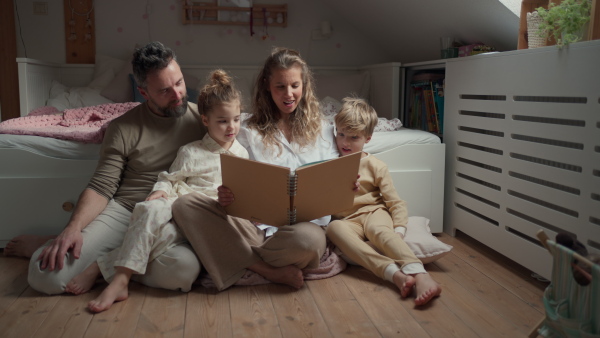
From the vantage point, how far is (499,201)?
Result: 2.06m

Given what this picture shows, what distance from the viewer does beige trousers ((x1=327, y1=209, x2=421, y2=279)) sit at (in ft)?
6.02

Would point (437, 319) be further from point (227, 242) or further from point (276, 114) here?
point (276, 114)

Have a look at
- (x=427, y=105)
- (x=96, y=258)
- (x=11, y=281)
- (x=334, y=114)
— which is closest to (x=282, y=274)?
(x=96, y=258)

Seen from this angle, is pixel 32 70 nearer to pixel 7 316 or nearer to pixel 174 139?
pixel 174 139

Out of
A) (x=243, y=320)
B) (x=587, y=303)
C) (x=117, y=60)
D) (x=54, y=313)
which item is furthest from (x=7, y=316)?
(x=117, y=60)

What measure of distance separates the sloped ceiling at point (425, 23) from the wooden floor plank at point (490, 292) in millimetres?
1009

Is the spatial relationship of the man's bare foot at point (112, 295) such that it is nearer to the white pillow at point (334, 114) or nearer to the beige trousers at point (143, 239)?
the beige trousers at point (143, 239)

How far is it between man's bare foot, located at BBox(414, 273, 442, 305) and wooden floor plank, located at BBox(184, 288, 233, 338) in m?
0.58

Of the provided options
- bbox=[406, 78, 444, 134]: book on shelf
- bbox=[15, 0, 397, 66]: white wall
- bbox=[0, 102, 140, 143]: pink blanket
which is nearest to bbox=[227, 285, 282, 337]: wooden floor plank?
bbox=[0, 102, 140, 143]: pink blanket

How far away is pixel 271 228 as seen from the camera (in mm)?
1964

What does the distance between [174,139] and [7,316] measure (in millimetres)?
773

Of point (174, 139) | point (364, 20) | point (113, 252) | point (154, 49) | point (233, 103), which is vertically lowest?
point (113, 252)

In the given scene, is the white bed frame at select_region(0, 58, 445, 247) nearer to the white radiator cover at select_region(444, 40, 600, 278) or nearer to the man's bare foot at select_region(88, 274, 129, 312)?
the white radiator cover at select_region(444, 40, 600, 278)

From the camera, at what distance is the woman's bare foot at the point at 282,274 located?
1.81 m
